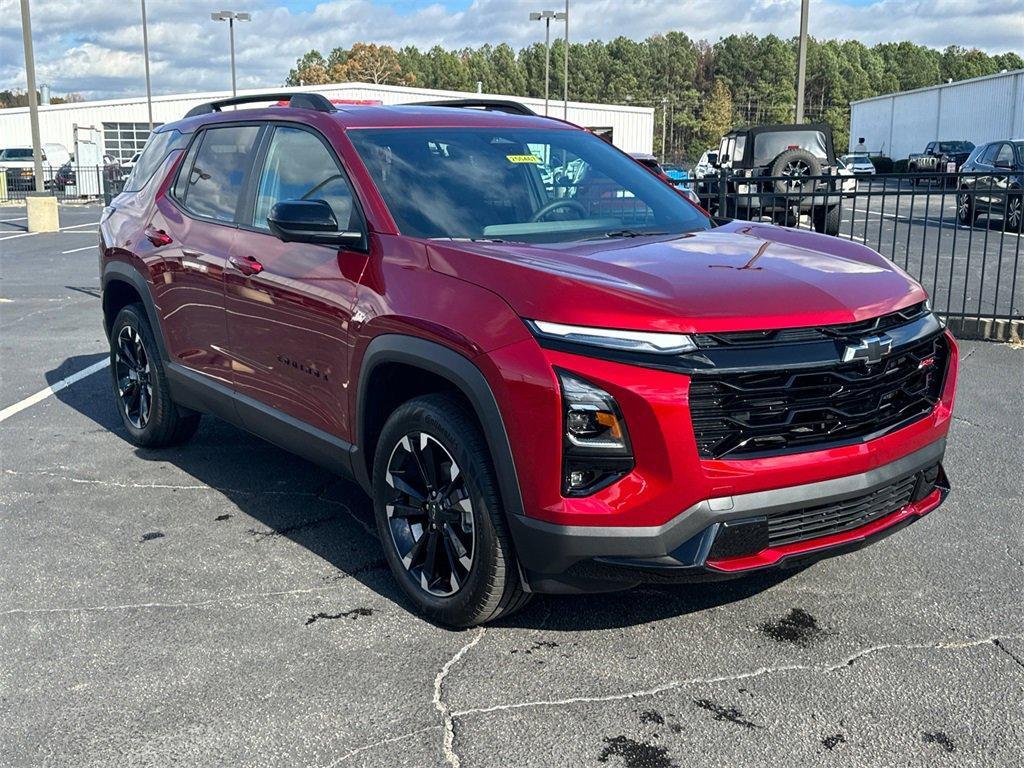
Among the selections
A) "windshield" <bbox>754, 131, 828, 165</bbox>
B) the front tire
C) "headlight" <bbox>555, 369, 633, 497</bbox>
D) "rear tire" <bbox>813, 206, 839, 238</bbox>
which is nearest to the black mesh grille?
"headlight" <bbox>555, 369, 633, 497</bbox>

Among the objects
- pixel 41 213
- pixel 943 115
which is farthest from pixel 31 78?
pixel 943 115

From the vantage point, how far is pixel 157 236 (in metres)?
5.56

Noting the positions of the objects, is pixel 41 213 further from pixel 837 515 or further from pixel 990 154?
pixel 837 515

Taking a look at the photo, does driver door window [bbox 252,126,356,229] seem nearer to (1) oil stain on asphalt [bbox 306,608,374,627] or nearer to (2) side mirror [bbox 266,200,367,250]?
(2) side mirror [bbox 266,200,367,250]

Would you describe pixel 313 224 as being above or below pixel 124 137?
below

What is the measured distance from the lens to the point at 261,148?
4891mm

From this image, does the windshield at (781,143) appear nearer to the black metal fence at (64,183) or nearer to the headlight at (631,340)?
the headlight at (631,340)

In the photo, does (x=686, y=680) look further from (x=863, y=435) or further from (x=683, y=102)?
(x=683, y=102)

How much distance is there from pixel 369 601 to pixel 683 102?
5540 inches

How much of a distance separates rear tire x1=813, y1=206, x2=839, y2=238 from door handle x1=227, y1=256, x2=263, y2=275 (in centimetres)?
616

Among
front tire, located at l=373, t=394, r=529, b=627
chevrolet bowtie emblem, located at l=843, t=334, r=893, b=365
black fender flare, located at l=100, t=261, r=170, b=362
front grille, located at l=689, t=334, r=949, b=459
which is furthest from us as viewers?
black fender flare, located at l=100, t=261, r=170, b=362

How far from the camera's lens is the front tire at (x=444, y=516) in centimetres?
346

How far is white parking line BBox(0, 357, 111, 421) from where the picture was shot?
7150 millimetres

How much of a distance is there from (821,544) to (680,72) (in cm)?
14442
